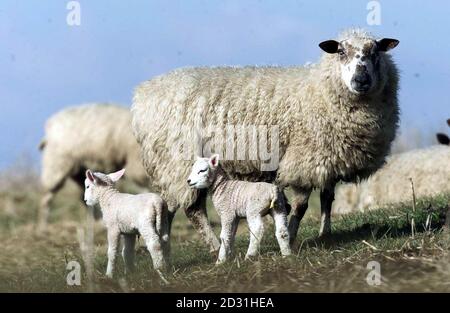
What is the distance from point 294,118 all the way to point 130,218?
2132 millimetres

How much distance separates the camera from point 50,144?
50.1 ft

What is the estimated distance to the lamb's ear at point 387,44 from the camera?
340 inches

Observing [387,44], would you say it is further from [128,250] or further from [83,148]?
[83,148]

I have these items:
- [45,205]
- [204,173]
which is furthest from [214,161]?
[45,205]

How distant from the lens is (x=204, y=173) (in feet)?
24.9

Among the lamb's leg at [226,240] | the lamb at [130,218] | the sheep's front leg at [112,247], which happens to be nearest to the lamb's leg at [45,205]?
the lamb at [130,218]

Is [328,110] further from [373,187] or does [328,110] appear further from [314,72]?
[373,187]

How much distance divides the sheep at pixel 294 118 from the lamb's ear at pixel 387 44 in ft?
0.03

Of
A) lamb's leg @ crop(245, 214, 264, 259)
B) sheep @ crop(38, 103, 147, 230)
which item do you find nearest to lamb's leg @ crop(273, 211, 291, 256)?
lamb's leg @ crop(245, 214, 264, 259)

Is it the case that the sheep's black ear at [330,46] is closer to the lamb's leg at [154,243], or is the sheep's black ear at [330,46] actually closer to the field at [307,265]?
the field at [307,265]

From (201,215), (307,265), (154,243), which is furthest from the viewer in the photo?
(201,215)

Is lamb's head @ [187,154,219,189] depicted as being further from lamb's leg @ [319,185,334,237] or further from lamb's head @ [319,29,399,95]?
lamb's leg @ [319,185,334,237]
